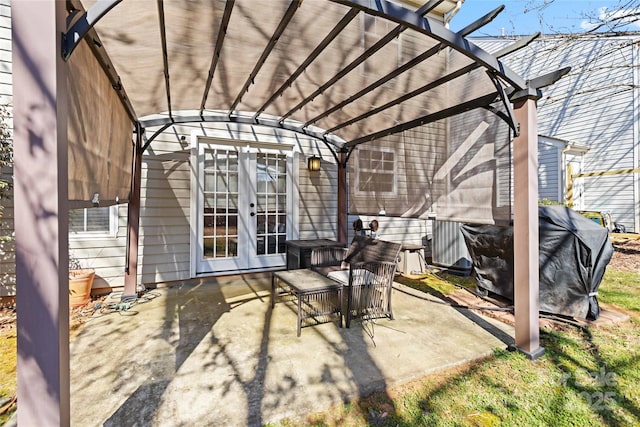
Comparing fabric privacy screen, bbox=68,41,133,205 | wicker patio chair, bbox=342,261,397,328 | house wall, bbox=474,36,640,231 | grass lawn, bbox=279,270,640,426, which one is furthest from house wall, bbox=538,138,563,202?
fabric privacy screen, bbox=68,41,133,205

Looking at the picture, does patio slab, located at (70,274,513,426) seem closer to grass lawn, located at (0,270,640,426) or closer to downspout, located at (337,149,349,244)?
grass lawn, located at (0,270,640,426)

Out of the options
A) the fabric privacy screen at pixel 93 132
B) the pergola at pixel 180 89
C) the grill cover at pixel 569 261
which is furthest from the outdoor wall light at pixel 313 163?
the grill cover at pixel 569 261

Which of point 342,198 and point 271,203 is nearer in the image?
point 271,203

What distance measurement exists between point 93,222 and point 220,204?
5.81ft

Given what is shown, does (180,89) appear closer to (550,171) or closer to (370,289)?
(370,289)

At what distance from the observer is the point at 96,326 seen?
3.19 metres

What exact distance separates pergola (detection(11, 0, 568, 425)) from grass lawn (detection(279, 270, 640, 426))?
0.30 m

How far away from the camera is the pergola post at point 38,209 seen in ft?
4.25

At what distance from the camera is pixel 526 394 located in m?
2.12

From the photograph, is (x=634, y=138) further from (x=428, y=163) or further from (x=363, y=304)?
(x=363, y=304)

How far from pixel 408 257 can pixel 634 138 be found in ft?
28.8

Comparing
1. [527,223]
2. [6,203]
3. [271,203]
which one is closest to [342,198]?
[271,203]

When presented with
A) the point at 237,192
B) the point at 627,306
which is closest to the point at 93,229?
the point at 237,192

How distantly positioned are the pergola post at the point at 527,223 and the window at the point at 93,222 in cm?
486
